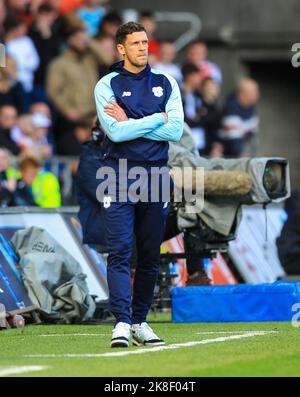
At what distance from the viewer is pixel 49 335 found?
37.5 feet

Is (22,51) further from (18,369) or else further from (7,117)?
(18,369)

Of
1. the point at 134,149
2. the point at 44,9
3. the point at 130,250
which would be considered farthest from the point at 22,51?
the point at 130,250

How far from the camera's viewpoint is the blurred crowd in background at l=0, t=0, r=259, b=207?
17.7 m

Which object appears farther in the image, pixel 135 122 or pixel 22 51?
pixel 22 51

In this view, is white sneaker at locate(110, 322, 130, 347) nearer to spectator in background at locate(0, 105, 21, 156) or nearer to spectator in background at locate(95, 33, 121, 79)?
spectator in background at locate(0, 105, 21, 156)

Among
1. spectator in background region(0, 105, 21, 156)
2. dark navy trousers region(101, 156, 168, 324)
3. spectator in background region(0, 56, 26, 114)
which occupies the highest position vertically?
spectator in background region(0, 56, 26, 114)

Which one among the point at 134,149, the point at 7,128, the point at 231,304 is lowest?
the point at 231,304

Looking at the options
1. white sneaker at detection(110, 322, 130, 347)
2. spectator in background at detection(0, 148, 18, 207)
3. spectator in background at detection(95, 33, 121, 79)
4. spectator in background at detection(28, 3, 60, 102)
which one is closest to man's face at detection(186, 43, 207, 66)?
spectator in background at detection(95, 33, 121, 79)

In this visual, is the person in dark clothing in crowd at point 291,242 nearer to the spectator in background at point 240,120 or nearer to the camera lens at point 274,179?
the camera lens at point 274,179

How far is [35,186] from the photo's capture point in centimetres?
1747

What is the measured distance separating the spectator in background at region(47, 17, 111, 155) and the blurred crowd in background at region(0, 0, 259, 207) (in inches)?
0.6

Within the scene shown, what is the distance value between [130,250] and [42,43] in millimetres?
10330

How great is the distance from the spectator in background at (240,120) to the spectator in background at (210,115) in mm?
252

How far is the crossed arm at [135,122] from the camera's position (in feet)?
32.2
